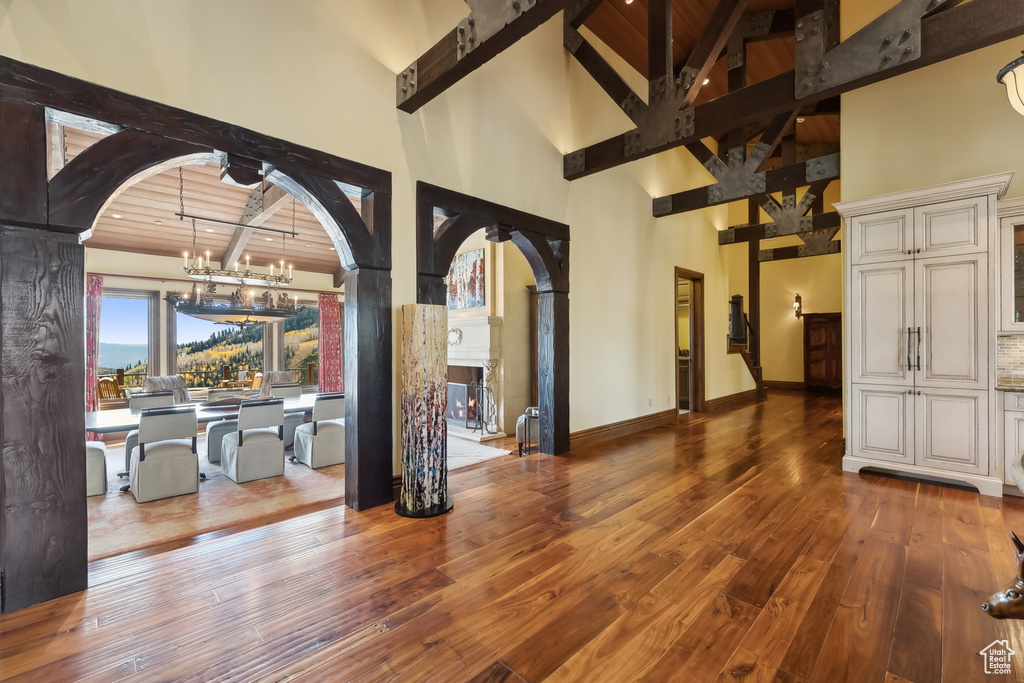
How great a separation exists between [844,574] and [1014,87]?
267cm

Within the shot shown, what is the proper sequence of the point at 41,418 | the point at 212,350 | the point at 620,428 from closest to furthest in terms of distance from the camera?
1. the point at 41,418
2. the point at 620,428
3. the point at 212,350

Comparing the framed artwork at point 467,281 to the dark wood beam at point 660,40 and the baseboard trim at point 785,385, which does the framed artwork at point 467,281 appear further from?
the baseboard trim at point 785,385

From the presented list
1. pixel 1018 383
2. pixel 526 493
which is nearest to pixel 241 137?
pixel 526 493

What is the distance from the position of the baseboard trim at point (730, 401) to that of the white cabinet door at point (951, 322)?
151 inches

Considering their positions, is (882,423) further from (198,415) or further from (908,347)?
(198,415)

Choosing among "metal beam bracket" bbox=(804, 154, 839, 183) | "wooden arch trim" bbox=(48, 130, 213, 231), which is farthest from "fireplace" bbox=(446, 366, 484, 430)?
"metal beam bracket" bbox=(804, 154, 839, 183)

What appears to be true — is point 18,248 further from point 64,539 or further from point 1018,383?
point 1018,383

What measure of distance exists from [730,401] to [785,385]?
10.6ft

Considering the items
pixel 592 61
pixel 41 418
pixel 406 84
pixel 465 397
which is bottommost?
pixel 465 397

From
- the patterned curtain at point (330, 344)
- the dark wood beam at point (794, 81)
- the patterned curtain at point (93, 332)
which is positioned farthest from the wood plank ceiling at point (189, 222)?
the dark wood beam at point (794, 81)

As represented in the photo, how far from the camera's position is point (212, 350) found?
8.38m

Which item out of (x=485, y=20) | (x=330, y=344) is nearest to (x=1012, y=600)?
(x=485, y=20)

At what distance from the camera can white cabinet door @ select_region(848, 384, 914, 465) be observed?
3641 mm

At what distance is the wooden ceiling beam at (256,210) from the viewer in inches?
221
